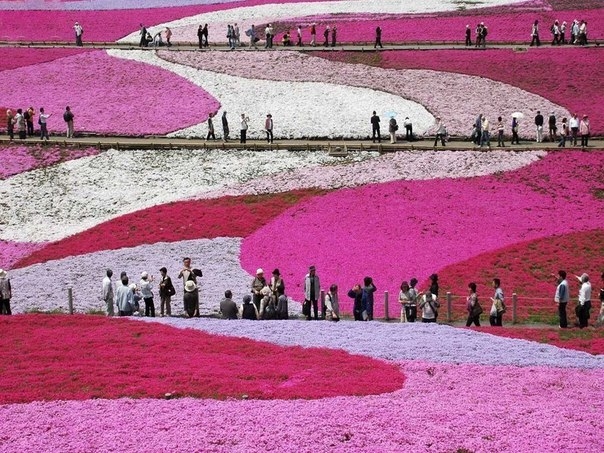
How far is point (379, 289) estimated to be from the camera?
36.1 metres

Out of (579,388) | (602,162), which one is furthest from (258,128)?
(579,388)

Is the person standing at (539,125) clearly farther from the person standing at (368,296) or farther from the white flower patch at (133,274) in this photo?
the person standing at (368,296)

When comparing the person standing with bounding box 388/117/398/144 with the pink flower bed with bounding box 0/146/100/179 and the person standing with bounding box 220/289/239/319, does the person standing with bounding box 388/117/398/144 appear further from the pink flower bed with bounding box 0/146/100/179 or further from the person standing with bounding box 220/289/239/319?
the person standing with bounding box 220/289/239/319

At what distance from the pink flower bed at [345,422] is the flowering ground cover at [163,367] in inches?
25.3

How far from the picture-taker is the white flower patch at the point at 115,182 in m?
47.1

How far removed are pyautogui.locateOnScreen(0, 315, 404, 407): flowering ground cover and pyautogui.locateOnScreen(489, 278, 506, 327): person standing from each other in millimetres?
5594

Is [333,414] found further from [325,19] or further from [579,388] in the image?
[325,19]

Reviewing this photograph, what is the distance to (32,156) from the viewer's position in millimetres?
53844

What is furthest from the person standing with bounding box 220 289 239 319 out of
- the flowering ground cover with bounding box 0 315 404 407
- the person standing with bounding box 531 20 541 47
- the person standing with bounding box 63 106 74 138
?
the person standing with bounding box 531 20 541 47

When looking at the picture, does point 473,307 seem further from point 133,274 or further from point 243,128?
point 243,128

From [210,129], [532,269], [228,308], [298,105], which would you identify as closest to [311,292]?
[228,308]

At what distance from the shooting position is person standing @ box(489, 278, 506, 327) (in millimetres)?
30469

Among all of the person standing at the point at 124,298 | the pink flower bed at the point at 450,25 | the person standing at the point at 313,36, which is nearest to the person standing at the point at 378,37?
the pink flower bed at the point at 450,25

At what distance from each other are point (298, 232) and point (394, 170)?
7.71 m
